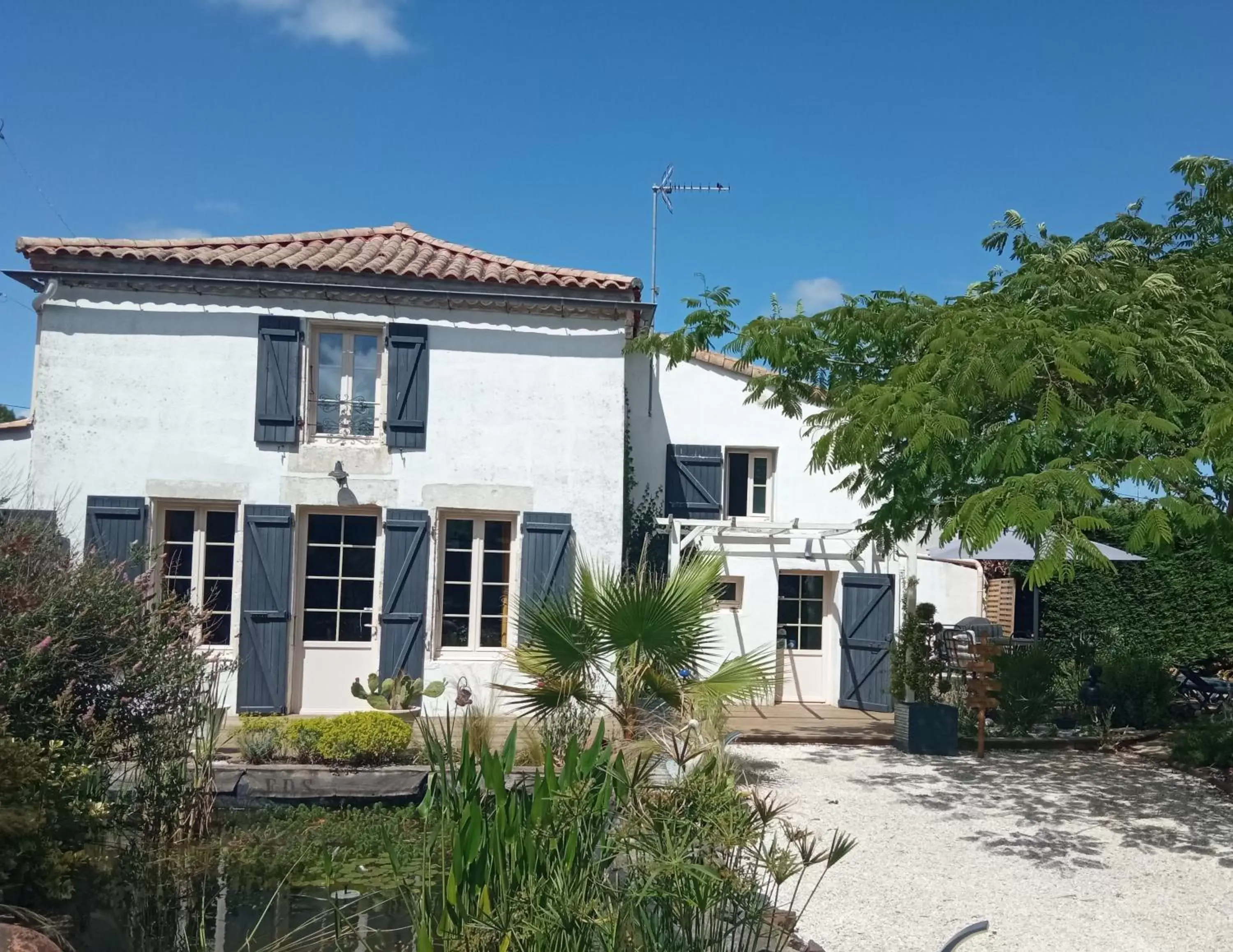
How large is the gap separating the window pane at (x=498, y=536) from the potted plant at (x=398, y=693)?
1677mm

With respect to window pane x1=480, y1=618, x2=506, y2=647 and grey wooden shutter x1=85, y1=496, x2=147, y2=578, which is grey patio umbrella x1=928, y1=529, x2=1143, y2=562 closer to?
window pane x1=480, y1=618, x2=506, y2=647

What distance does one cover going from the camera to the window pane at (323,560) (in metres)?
Answer: 11.7

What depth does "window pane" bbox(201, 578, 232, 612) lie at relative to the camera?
452 inches

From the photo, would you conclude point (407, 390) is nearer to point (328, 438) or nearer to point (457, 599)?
point (328, 438)

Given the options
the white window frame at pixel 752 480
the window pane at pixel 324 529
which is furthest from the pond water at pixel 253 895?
the white window frame at pixel 752 480

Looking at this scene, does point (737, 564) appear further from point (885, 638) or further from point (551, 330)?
point (551, 330)

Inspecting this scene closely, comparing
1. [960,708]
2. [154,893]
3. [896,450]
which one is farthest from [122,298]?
[960,708]

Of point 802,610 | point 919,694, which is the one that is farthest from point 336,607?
point 919,694

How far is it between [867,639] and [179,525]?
8.51 meters

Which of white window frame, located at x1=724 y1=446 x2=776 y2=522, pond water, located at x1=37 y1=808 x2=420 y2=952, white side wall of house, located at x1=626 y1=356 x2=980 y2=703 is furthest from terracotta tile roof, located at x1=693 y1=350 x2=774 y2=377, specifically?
pond water, located at x1=37 y1=808 x2=420 y2=952

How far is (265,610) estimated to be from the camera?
1122cm

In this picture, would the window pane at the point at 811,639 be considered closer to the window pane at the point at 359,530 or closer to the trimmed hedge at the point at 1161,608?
the trimmed hedge at the point at 1161,608

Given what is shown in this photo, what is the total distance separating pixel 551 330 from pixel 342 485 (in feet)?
9.63

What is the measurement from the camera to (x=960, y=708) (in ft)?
38.3
